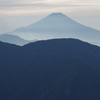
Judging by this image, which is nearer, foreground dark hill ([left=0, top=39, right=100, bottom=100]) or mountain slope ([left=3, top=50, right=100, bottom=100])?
mountain slope ([left=3, top=50, right=100, bottom=100])

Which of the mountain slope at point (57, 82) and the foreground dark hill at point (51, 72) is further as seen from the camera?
the foreground dark hill at point (51, 72)

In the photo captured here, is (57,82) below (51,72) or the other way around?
the other way around

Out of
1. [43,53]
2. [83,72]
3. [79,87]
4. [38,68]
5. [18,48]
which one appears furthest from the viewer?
[18,48]

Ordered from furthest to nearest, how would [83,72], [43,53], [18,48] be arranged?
[18,48]
[43,53]
[83,72]

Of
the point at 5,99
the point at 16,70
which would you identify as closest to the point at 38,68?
the point at 16,70

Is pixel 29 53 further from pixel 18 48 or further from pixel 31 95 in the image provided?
pixel 31 95

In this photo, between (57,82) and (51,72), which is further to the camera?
(51,72)

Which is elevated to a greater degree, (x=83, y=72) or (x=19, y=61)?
(x=83, y=72)

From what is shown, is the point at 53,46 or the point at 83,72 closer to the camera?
the point at 83,72
